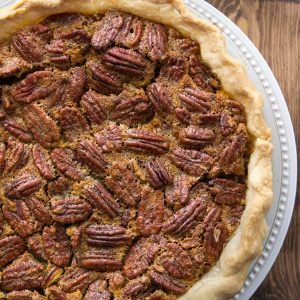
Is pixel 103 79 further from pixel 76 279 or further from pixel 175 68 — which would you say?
pixel 76 279

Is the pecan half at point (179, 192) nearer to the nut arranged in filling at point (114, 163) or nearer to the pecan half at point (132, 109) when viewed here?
the nut arranged in filling at point (114, 163)

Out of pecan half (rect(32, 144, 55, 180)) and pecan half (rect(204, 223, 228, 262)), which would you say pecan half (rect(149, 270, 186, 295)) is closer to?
pecan half (rect(204, 223, 228, 262))

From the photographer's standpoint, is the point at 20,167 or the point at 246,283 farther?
the point at 246,283

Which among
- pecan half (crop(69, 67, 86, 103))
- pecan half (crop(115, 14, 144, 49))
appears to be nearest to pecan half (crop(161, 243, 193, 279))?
pecan half (crop(69, 67, 86, 103))

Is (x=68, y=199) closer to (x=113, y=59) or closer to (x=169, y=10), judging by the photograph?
(x=113, y=59)

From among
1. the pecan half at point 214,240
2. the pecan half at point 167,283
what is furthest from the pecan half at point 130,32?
the pecan half at point 167,283

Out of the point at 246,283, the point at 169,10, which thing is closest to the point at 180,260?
the point at 246,283

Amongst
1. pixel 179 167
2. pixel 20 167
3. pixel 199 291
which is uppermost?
pixel 20 167
